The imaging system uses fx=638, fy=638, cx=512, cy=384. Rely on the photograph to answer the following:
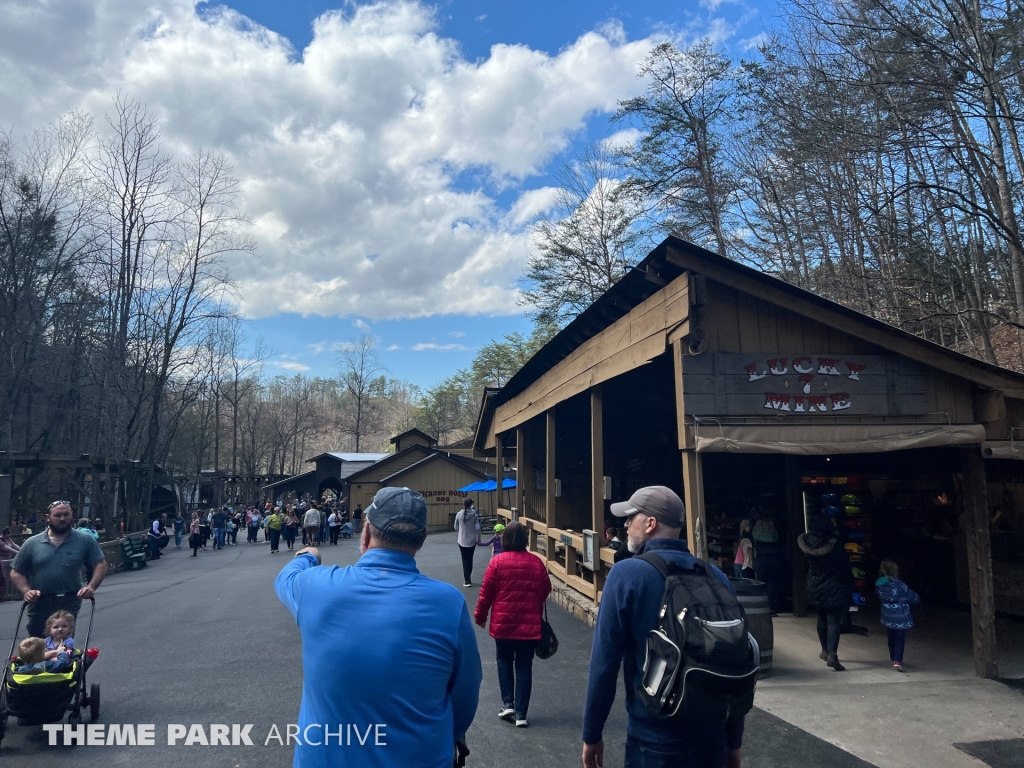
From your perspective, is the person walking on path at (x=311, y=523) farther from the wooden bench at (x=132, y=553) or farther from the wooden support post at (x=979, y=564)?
the wooden support post at (x=979, y=564)

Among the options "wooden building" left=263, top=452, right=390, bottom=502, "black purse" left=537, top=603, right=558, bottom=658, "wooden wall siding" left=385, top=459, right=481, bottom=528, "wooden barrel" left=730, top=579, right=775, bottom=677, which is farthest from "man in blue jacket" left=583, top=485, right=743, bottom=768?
"wooden building" left=263, top=452, right=390, bottom=502

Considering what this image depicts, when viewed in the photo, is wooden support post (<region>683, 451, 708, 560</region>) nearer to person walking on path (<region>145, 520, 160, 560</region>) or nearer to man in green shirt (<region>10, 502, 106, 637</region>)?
man in green shirt (<region>10, 502, 106, 637</region>)

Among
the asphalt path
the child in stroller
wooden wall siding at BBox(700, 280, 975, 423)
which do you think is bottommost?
the asphalt path

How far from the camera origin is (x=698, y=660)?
229 centimetres

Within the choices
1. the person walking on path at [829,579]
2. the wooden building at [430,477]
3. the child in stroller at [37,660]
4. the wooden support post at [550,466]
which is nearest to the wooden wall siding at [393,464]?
the wooden building at [430,477]

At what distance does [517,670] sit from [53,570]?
398 cm

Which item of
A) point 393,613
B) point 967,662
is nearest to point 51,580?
point 393,613

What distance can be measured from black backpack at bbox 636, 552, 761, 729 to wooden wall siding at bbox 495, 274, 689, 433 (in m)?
4.47

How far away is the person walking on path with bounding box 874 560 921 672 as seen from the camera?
21.6 ft

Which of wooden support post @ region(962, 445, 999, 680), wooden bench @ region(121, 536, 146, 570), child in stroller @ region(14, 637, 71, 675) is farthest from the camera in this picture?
wooden bench @ region(121, 536, 146, 570)

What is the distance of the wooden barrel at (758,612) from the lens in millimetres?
6371

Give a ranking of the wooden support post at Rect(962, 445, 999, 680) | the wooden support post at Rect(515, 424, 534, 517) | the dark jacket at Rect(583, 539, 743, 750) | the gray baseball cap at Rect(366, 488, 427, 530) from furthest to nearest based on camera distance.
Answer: the wooden support post at Rect(515, 424, 534, 517)
the wooden support post at Rect(962, 445, 999, 680)
the dark jacket at Rect(583, 539, 743, 750)
the gray baseball cap at Rect(366, 488, 427, 530)

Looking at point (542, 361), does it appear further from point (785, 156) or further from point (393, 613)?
point (393, 613)

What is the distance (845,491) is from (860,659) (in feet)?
11.7
